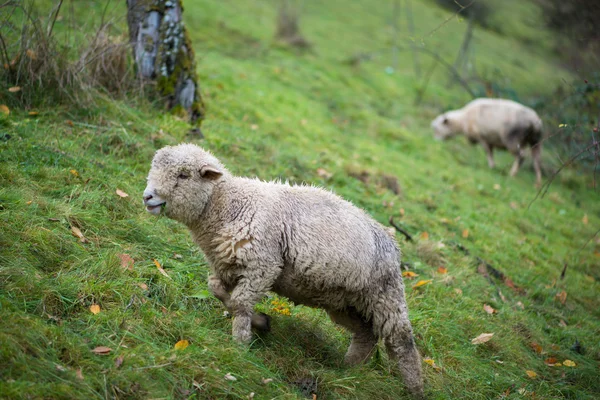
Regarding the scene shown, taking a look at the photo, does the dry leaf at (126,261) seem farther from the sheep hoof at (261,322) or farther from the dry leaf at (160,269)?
the sheep hoof at (261,322)

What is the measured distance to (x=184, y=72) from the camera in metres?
8.34

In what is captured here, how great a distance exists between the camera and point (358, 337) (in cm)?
520

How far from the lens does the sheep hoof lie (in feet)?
15.4

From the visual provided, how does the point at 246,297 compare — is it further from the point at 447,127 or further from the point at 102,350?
the point at 447,127

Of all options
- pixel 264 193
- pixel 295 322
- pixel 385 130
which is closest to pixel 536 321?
pixel 295 322

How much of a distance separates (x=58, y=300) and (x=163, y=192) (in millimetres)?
1136

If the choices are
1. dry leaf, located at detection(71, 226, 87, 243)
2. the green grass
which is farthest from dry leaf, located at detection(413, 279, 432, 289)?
dry leaf, located at detection(71, 226, 87, 243)

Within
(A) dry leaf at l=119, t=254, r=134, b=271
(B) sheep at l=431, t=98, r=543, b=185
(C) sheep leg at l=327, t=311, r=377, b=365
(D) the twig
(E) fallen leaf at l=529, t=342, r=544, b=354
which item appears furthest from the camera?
(B) sheep at l=431, t=98, r=543, b=185

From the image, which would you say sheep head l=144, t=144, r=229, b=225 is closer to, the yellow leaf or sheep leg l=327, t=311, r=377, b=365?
the yellow leaf

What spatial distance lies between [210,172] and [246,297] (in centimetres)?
111

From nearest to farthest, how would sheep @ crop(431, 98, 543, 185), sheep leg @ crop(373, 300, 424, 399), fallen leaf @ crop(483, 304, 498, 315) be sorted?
sheep leg @ crop(373, 300, 424, 399)
fallen leaf @ crop(483, 304, 498, 315)
sheep @ crop(431, 98, 543, 185)

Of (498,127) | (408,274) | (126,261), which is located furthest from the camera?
(498,127)

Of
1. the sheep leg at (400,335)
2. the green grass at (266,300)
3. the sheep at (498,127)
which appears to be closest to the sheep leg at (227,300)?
the green grass at (266,300)

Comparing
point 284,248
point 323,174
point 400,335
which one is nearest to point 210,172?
point 284,248
